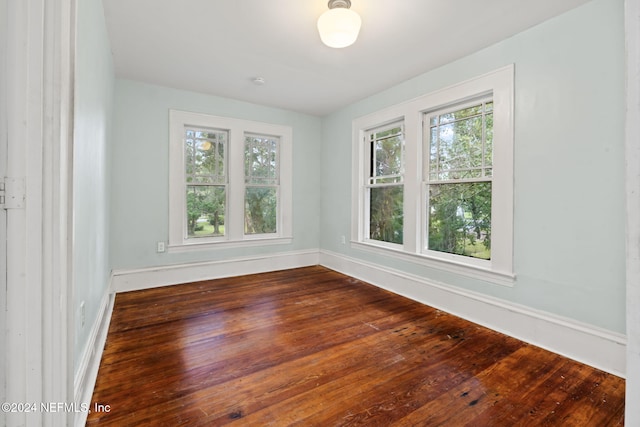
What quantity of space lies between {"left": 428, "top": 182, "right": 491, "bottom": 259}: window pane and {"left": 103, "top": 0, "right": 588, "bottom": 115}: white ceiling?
4.22 feet

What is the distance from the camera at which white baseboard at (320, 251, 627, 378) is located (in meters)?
1.89

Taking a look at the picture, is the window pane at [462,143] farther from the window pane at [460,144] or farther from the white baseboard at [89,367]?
the white baseboard at [89,367]

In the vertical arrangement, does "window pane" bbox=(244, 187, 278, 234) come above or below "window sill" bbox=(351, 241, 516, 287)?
above

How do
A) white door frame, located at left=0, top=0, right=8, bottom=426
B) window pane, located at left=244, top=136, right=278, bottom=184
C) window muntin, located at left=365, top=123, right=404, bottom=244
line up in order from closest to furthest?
1. white door frame, located at left=0, top=0, right=8, bottom=426
2. window muntin, located at left=365, top=123, right=404, bottom=244
3. window pane, located at left=244, top=136, right=278, bottom=184

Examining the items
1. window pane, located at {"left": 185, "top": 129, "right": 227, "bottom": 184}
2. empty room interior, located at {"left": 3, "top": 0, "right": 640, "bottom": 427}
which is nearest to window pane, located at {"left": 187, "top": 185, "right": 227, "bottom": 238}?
empty room interior, located at {"left": 3, "top": 0, "right": 640, "bottom": 427}

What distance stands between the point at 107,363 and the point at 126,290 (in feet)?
5.71

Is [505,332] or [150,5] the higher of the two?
[150,5]

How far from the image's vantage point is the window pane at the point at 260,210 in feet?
14.1

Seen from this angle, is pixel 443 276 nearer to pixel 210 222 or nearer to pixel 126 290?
pixel 210 222

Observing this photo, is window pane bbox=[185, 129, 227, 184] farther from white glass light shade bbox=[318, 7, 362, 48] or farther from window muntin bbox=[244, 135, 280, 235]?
white glass light shade bbox=[318, 7, 362, 48]

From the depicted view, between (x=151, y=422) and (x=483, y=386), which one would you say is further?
(x=483, y=386)

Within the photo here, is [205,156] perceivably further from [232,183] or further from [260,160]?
[260,160]

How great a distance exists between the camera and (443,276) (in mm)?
2922

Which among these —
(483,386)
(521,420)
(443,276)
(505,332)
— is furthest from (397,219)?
(521,420)
